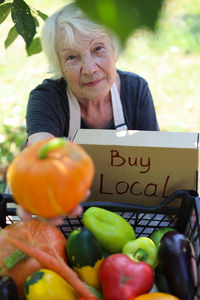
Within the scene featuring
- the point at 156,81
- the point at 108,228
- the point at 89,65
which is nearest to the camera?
the point at 108,228

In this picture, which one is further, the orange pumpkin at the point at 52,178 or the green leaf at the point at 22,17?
the green leaf at the point at 22,17

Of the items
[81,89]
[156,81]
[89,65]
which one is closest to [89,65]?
[89,65]

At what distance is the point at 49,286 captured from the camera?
2.22 ft

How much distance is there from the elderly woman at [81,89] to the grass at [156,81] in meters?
0.83

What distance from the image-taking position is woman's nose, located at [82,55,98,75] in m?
1.19

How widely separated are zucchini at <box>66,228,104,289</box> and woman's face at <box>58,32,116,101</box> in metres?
0.61

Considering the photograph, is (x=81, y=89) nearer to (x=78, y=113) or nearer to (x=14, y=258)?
(x=78, y=113)

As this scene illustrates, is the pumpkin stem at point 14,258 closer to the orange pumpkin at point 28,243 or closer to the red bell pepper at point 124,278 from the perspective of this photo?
the orange pumpkin at point 28,243

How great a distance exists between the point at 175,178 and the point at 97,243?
0.91 feet

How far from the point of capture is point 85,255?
0.74 meters

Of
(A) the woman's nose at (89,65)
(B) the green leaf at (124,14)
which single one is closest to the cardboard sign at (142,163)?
(A) the woman's nose at (89,65)

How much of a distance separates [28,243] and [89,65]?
638 millimetres

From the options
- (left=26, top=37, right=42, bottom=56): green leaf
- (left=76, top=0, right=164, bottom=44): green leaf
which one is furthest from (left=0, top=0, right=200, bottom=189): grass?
→ (left=76, top=0, right=164, bottom=44): green leaf

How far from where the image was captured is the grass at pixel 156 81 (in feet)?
7.36
